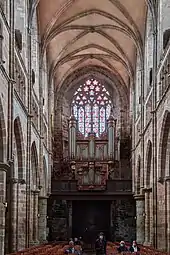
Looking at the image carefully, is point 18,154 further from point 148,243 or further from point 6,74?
point 148,243

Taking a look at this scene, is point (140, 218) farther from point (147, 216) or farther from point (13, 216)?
point (13, 216)

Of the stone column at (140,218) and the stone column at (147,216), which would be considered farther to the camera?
the stone column at (140,218)

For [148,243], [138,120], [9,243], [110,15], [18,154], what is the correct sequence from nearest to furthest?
[9,243] < [18,154] < [148,243] < [110,15] < [138,120]

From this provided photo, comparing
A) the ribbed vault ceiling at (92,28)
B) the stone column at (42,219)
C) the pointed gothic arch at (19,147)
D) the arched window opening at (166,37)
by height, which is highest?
the ribbed vault ceiling at (92,28)

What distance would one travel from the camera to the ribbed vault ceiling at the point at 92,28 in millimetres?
39312

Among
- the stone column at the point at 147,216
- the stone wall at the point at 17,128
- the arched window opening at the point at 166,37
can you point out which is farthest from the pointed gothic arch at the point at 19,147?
the stone column at the point at 147,216

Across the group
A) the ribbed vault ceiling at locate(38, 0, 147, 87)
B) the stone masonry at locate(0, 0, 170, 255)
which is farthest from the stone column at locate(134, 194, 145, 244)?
the ribbed vault ceiling at locate(38, 0, 147, 87)

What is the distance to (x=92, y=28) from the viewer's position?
147 ft

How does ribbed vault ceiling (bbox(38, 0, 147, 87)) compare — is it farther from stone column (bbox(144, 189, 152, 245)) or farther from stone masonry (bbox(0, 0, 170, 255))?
stone column (bbox(144, 189, 152, 245))

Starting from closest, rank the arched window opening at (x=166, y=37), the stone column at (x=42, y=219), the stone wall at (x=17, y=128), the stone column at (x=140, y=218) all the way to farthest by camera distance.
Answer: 1. the stone wall at (x=17, y=128)
2. the arched window opening at (x=166, y=37)
3. the stone column at (x=140, y=218)
4. the stone column at (x=42, y=219)

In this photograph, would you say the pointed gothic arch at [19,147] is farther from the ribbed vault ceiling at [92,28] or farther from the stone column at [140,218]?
the stone column at [140,218]

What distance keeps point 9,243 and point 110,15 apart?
62.1 feet

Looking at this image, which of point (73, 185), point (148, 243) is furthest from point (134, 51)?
point (148, 243)

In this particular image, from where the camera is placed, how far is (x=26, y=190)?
32.7m
